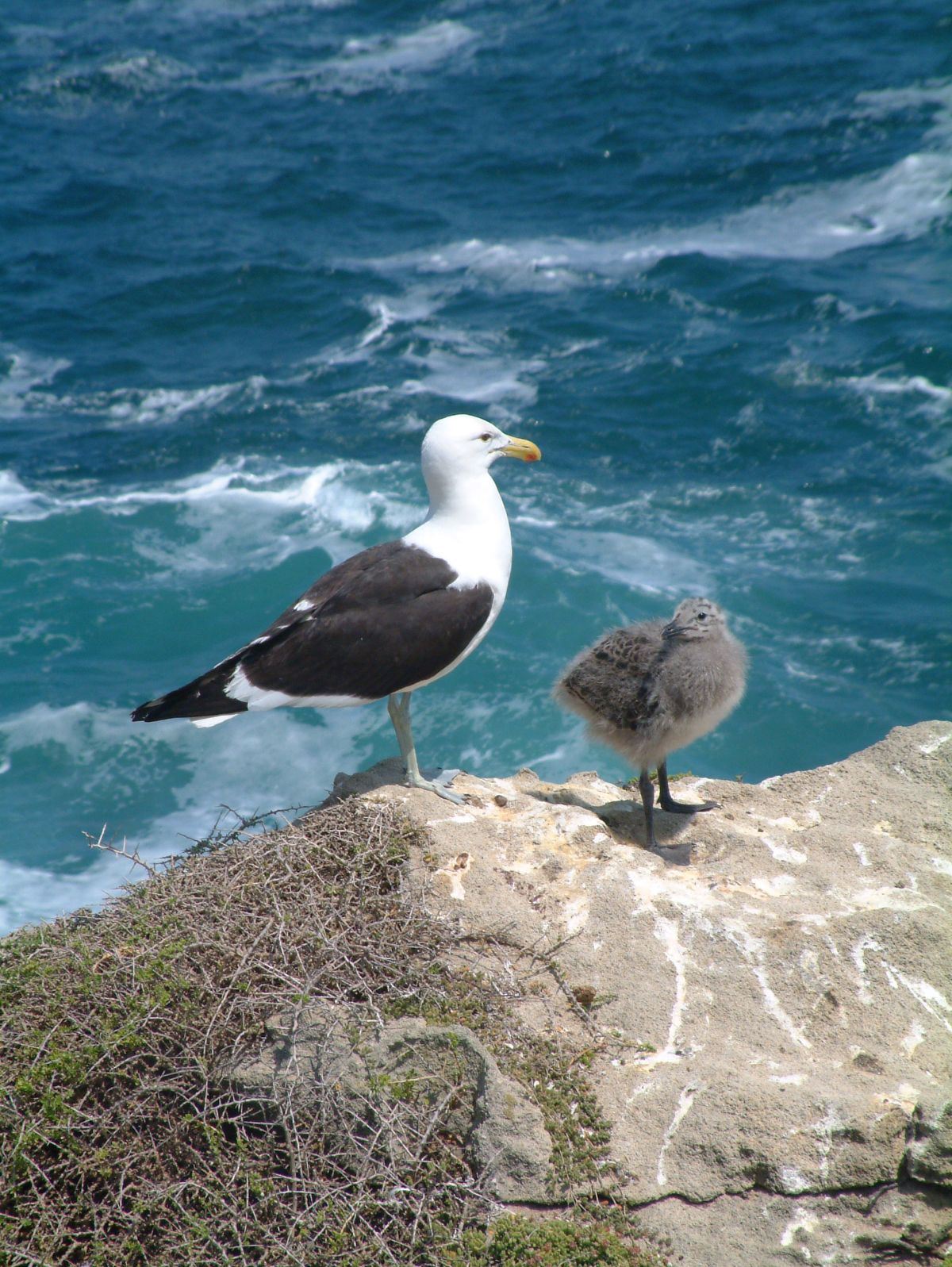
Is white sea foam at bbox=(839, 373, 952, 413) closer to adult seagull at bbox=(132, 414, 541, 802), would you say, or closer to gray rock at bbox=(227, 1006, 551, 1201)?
adult seagull at bbox=(132, 414, 541, 802)

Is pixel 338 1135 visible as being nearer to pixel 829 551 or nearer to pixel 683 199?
Answer: pixel 829 551

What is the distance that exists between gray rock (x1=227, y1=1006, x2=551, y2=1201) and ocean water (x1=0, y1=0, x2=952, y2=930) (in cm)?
446

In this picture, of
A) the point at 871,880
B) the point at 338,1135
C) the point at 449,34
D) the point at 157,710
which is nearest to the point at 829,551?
A: the point at 871,880

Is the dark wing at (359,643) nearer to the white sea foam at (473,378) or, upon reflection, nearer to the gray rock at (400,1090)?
the gray rock at (400,1090)

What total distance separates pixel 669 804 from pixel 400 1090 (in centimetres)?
280

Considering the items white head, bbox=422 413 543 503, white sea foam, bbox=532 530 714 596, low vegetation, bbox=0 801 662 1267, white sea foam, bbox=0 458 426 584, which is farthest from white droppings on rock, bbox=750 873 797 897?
white sea foam, bbox=0 458 426 584

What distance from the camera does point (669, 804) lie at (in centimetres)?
699

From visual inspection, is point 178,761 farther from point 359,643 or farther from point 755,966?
point 755,966

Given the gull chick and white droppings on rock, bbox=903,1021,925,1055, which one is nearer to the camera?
white droppings on rock, bbox=903,1021,925,1055

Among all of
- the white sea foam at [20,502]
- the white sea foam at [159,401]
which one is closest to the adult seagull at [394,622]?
the white sea foam at [20,502]

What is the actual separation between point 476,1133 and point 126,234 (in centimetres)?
2229

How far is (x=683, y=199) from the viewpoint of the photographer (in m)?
22.4

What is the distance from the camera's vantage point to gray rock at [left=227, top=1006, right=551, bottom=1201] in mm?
4695

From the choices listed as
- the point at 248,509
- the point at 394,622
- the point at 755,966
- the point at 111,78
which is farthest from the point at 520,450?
the point at 111,78
